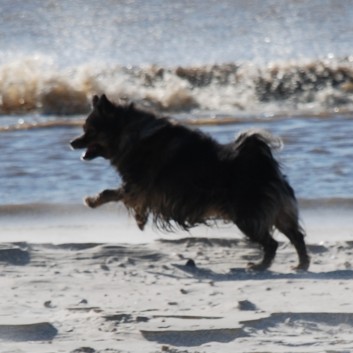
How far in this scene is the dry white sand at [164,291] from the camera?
549 cm

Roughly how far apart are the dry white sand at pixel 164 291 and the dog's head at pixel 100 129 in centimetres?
54

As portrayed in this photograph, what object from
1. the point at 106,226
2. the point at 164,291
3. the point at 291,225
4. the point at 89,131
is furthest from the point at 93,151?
the point at 164,291

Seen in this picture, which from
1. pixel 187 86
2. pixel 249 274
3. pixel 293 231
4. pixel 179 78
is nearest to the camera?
pixel 249 274

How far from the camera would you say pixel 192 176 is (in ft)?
24.7

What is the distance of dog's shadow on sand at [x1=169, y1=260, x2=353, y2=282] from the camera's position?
6.82 m

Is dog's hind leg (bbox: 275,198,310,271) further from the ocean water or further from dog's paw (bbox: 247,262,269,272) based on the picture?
the ocean water

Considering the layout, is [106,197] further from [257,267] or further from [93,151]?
[257,267]

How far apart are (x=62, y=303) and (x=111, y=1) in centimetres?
2546

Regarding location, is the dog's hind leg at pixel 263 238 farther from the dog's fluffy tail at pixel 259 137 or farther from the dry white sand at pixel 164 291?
the dog's fluffy tail at pixel 259 137

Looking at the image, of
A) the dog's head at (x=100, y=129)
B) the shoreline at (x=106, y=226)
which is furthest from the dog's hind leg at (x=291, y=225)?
the dog's head at (x=100, y=129)

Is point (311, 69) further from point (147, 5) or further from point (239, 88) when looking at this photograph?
point (147, 5)

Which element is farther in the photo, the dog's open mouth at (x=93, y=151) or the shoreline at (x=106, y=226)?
the shoreline at (x=106, y=226)

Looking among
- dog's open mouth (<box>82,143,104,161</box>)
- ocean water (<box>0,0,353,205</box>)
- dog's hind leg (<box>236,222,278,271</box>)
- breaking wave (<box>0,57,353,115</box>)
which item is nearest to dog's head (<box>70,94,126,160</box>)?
dog's open mouth (<box>82,143,104,161</box>)

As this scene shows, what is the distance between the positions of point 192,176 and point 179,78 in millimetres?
13595
